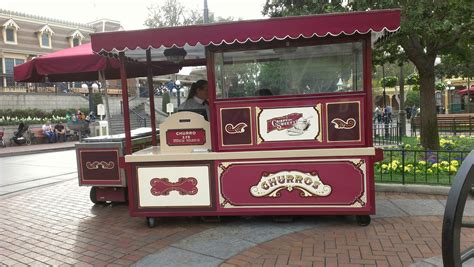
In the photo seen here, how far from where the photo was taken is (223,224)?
5.09 metres

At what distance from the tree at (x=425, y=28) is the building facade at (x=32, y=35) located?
113ft

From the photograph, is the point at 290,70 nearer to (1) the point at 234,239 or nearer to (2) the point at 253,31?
(2) the point at 253,31

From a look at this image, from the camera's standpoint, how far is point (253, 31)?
446cm

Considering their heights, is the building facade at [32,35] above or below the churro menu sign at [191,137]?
above

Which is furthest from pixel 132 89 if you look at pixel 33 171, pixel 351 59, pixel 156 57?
pixel 351 59

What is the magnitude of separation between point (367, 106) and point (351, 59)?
2.02 ft

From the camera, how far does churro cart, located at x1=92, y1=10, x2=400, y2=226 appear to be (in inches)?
181

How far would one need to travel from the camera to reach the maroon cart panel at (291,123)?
4.63m

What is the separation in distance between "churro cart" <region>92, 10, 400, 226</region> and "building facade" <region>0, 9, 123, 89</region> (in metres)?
37.2

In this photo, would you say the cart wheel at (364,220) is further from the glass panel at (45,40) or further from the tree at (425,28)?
the glass panel at (45,40)

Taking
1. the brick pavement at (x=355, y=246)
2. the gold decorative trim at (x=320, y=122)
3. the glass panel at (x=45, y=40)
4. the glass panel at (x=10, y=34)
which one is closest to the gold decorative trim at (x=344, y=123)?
the gold decorative trim at (x=320, y=122)

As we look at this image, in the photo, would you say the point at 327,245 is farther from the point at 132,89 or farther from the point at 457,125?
the point at 132,89

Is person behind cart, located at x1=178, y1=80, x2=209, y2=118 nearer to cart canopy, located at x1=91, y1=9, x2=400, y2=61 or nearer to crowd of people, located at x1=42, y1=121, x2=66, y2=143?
cart canopy, located at x1=91, y1=9, x2=400, y2=61

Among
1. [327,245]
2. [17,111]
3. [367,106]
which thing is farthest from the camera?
[17,111]
